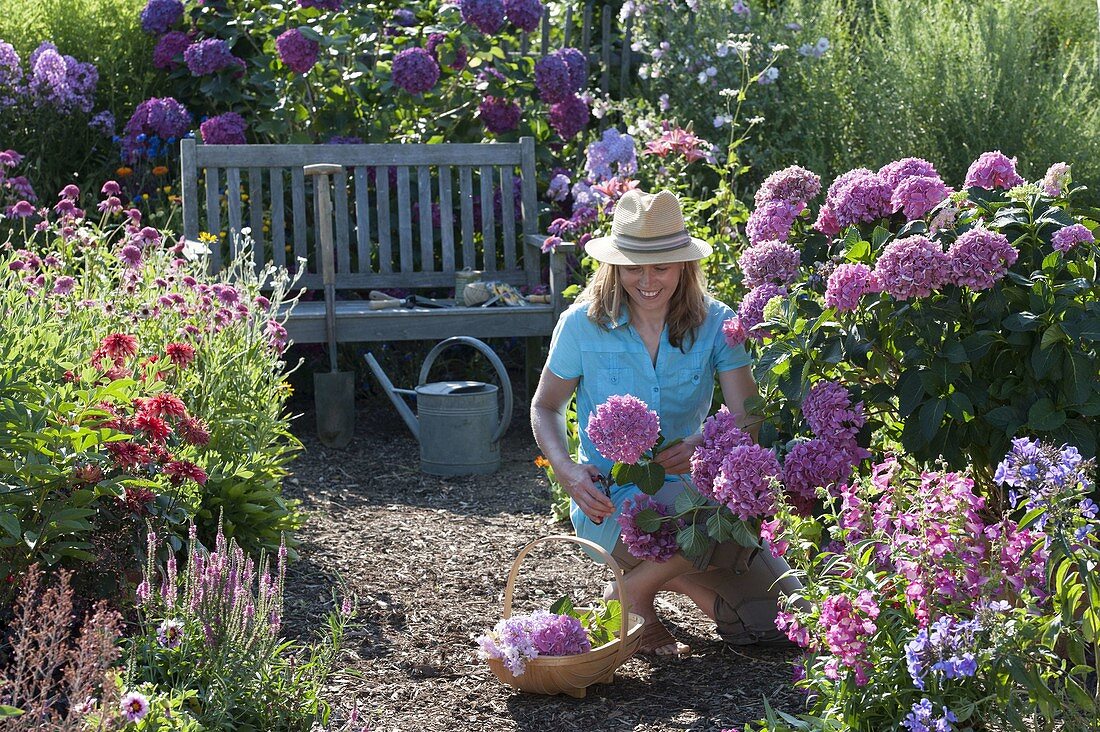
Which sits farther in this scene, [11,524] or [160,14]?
[160,14]

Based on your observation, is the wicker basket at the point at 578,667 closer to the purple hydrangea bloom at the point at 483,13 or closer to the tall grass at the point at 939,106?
the tall grass at the point at 939,106

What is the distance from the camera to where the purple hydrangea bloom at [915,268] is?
2301mm

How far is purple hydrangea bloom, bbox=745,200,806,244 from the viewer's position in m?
2.82

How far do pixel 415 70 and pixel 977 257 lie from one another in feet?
13.1

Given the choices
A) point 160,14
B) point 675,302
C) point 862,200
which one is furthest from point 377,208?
point 862,200

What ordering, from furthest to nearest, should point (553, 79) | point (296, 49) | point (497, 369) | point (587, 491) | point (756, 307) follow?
1. point (553, 79)
2. point (296, 49)
3. point (497, 369)
4. point (587, 491)
5. point (756, 307)

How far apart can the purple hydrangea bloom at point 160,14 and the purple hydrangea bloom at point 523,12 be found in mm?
1745

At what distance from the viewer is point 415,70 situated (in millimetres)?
5875

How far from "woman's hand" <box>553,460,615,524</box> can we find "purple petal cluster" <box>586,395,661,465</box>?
270 millimetres

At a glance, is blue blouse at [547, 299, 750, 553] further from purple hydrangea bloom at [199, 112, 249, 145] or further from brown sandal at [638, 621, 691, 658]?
purple hydrangea bloom at [199, 112, 249, 145]

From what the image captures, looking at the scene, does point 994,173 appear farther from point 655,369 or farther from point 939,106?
point 939,106

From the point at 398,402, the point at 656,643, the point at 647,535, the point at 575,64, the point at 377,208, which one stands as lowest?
the point at 398,402

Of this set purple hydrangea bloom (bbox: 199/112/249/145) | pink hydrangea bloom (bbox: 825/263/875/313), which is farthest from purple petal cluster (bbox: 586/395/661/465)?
purple hydrangea bloom (bbox: 199/112/249/145)

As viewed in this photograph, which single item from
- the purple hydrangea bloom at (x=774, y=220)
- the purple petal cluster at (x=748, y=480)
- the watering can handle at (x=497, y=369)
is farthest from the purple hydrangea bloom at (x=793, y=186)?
the watering can handle at (x=497, y=369)
